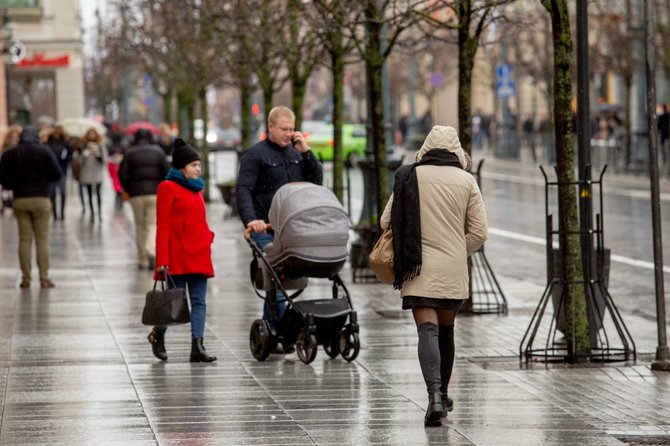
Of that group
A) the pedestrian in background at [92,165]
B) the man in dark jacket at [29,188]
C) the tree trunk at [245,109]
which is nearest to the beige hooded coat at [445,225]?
the man in dark jacket at [29,188]

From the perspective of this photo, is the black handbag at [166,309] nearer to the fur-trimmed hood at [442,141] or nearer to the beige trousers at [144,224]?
the fur-trimmed hood at [442,141]

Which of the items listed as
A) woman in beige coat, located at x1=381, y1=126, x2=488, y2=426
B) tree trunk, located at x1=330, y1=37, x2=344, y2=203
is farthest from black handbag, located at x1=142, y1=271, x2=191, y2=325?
tree trunk, located at x1=330, y1=37, x2=344, y2=203

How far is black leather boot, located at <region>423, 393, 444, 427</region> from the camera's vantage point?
343 inches

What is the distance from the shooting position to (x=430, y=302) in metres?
8.98

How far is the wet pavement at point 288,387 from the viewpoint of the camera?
8625 mm

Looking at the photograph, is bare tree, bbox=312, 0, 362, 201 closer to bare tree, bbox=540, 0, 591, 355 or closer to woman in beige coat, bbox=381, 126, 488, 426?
bare tree, bbox=540, 0, 591, 355

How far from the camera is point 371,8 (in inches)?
647

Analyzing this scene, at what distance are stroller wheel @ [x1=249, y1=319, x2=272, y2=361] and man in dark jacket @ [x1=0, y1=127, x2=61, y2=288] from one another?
6614mm

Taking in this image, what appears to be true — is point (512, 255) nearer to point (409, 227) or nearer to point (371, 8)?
point (371, 8)

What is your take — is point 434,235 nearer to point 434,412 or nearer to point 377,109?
point 434,412

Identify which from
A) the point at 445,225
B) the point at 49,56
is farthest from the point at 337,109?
the point at 49,56

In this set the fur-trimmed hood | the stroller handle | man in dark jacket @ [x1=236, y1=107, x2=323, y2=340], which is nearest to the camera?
the fur-trimmed hood

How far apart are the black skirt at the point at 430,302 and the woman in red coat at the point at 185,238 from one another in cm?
296

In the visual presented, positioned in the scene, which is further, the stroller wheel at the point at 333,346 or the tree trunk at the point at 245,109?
the tree trunk at the point at 245,109
